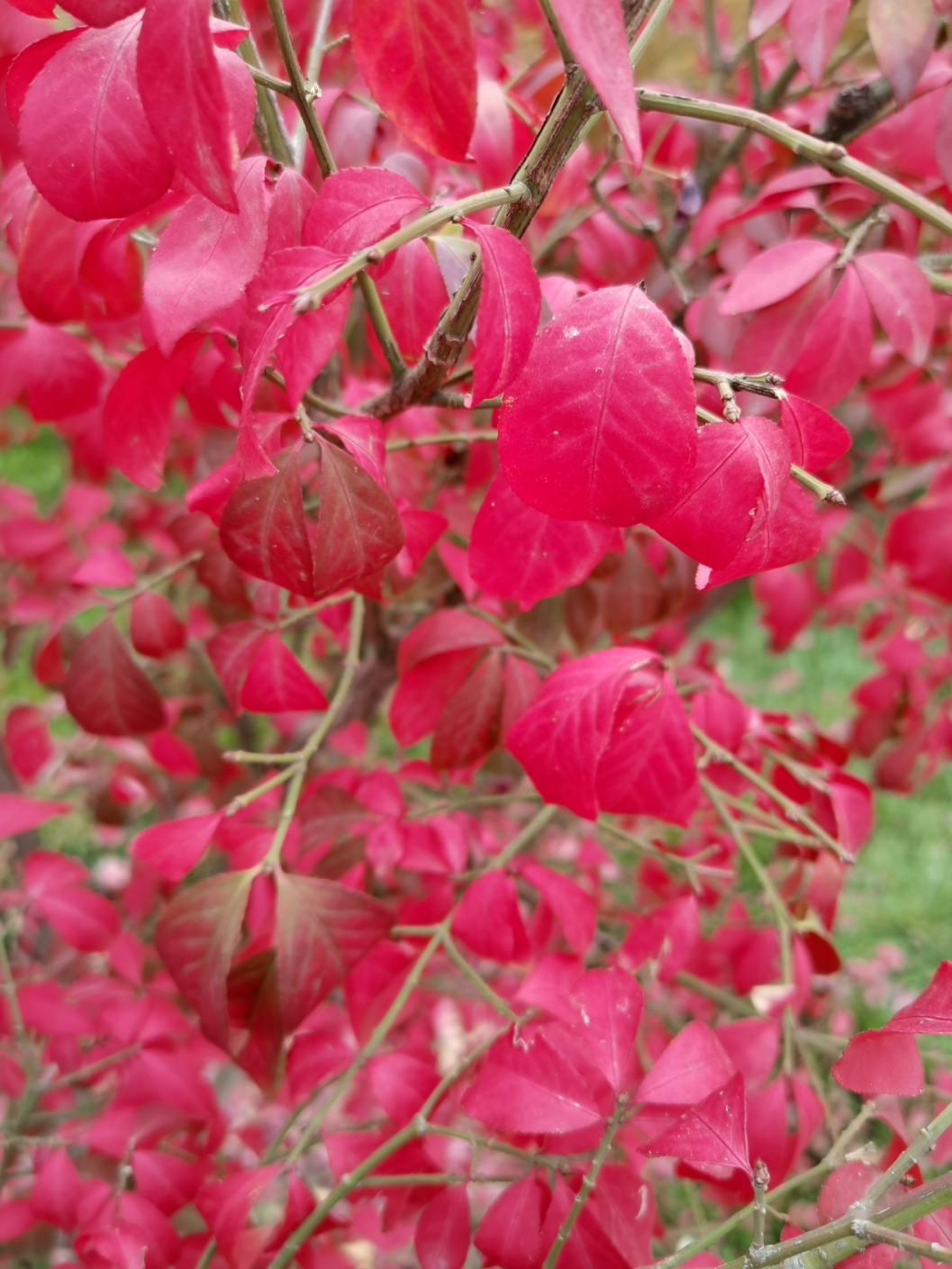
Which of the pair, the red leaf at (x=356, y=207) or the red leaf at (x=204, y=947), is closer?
the red leaf at (x=356, y=207)

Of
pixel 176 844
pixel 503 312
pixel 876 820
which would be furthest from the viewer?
pixel 876 820

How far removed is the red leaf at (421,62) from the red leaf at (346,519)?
0.17 meters

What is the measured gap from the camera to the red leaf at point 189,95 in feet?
1.09

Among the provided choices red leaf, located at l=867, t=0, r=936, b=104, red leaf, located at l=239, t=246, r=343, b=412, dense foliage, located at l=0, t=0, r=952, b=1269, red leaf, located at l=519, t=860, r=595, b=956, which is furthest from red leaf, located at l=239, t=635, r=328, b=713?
red leaf, located at l=867, t=0, r=936, b=104

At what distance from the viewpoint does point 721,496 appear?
0.42 meters

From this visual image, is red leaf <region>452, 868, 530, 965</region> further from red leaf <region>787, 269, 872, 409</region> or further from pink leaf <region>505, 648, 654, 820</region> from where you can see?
red leaf <region>787, 269, 872, 409</region>

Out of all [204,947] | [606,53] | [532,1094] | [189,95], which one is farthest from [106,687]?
[606,53]

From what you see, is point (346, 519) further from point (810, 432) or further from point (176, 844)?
point (176, 844)

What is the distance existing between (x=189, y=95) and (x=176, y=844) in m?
0.54

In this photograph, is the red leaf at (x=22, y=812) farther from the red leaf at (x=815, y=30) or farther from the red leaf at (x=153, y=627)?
the red leaf at (x=815, y=30)

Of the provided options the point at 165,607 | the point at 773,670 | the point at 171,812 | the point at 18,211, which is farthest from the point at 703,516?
the point at 773,670

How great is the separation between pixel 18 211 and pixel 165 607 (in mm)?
433

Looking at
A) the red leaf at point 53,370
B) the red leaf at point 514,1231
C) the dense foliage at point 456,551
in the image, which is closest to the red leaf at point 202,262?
the dense foliage at point 456,551

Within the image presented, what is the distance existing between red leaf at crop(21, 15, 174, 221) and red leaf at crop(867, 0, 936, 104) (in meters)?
0.45
